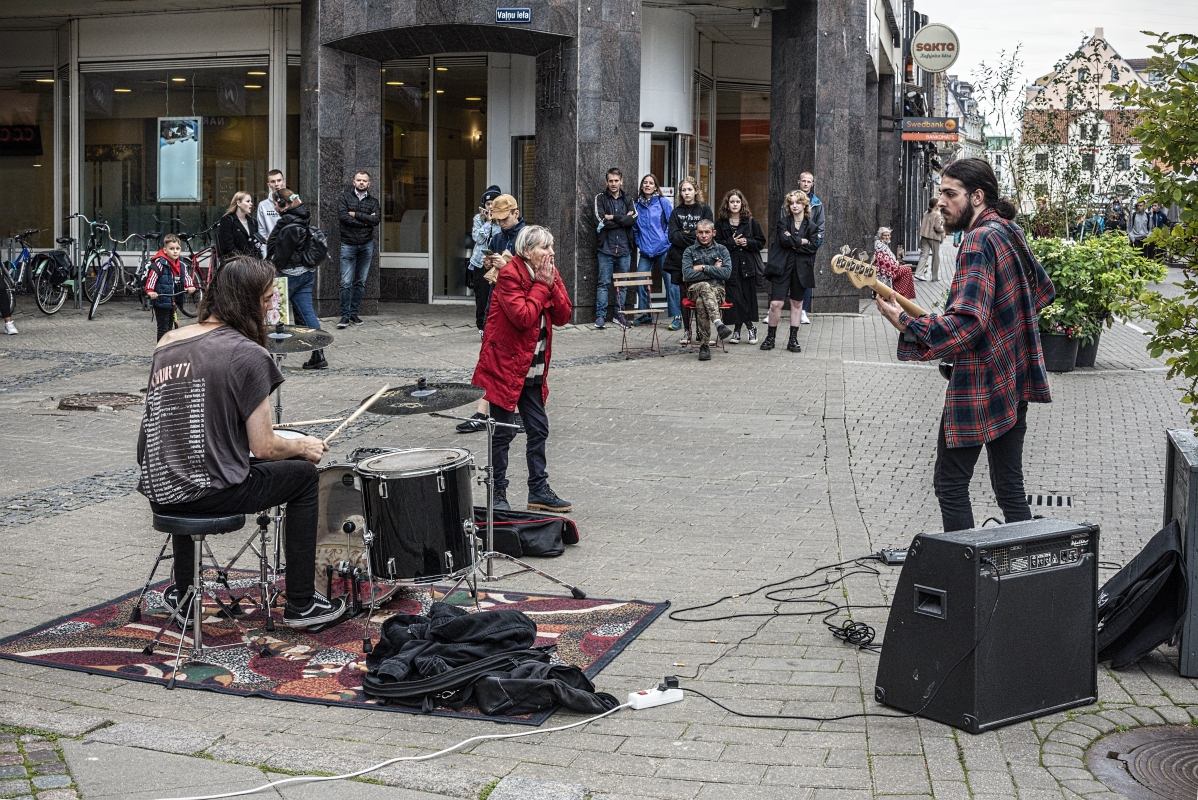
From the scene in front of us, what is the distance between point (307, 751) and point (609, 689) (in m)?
1.21

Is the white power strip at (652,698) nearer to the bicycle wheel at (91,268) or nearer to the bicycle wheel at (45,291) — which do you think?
the bicycle wheel at (45,291)

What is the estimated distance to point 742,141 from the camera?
23.6 meters

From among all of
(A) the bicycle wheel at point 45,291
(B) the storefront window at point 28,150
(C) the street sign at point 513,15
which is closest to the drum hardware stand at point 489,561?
(C) the street sign at point 513,15

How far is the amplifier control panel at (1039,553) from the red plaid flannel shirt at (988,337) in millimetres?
1039

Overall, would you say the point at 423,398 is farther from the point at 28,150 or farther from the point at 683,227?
the point at 28,150

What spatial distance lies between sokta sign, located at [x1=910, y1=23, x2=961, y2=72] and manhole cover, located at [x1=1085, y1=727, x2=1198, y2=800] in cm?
2297

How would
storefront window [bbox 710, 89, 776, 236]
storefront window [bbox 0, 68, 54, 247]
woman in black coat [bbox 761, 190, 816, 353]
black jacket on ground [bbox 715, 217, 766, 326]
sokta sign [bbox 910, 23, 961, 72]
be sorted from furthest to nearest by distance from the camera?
1. sokta sign [bbox 910, 23, 961, 72]
2. storefront window [bbox 710, 89, 776, 236]
3. storefront window [bbox 0, 68, 54, 247]
4. black jacket on ground [bbox 715, 217, 766, 326]
5. woman in black coat [bbox 761, 190, 816, 353]

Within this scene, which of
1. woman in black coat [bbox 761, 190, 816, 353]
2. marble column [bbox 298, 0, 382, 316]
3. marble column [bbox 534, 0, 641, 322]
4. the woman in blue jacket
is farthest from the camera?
marble column [bbox 298, 0, 382, 316]

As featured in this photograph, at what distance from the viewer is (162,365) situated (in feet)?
17.8

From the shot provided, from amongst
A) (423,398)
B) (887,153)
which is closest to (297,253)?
(423,398)

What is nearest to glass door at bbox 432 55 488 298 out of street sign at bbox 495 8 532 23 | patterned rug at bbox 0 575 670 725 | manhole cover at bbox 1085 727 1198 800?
street sign at bbox 495 8 532 23

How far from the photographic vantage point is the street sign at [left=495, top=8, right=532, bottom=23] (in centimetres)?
1700

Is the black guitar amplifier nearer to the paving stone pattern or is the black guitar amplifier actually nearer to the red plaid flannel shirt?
the red plaid flannel shirt

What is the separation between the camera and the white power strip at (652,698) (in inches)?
191
